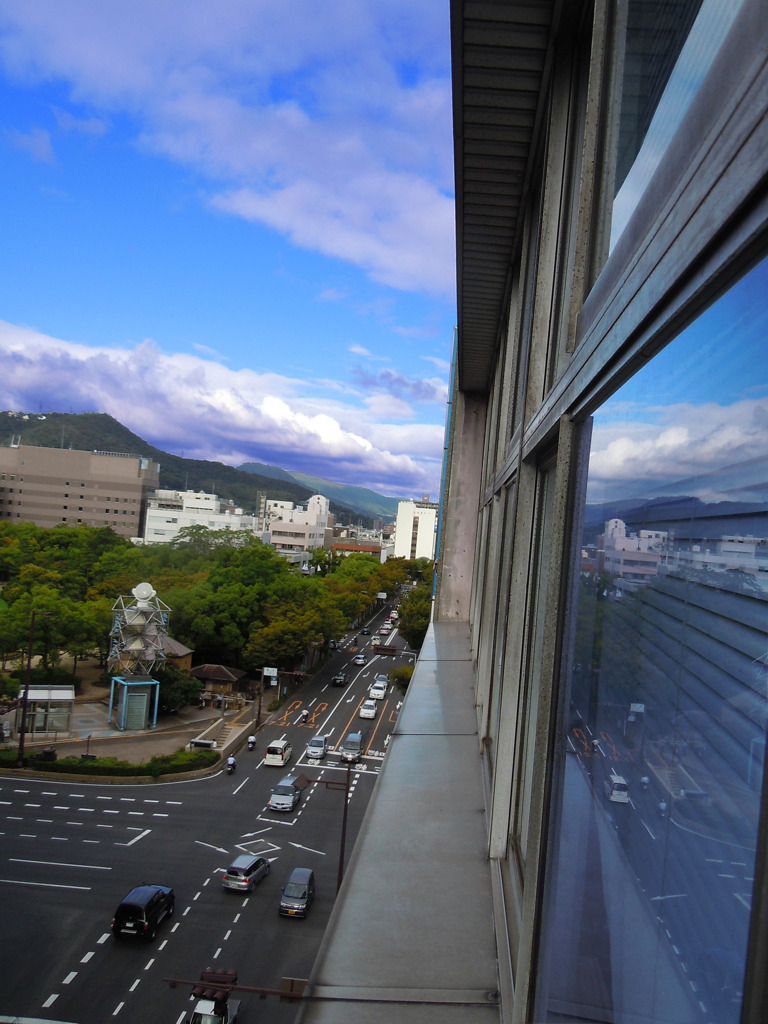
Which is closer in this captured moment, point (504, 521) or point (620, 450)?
point (620, 450)

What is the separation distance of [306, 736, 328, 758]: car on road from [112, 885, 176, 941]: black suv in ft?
26.4

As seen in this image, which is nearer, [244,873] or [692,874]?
[692,874]

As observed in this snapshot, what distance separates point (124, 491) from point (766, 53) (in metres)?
59.7

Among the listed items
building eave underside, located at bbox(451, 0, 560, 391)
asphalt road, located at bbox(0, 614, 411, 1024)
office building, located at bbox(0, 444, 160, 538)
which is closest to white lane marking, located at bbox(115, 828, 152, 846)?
asphalt road, located at bbox(0, 614, 411, 1024)

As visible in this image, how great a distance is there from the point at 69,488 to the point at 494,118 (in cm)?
5814

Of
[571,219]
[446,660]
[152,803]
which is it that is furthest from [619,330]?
[152,803]

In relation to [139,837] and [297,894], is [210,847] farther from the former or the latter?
[297,894]

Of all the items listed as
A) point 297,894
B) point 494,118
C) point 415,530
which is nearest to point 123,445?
point 415,530

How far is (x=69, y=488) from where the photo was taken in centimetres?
5531

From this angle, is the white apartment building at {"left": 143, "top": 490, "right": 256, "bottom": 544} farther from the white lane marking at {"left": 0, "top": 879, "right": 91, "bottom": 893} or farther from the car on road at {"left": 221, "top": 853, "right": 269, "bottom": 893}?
the car on road at {"left": 221, "top": 853, "right": 269, "bottom": 893}

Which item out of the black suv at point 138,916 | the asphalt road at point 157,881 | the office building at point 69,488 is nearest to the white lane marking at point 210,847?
the asphalt road at point 157,881

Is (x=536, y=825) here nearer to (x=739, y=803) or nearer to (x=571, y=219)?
(x=739, y=803)

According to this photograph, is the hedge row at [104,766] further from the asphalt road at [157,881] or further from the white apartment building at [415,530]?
the white apartment building at [415,530]

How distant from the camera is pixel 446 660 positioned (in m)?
7.96
